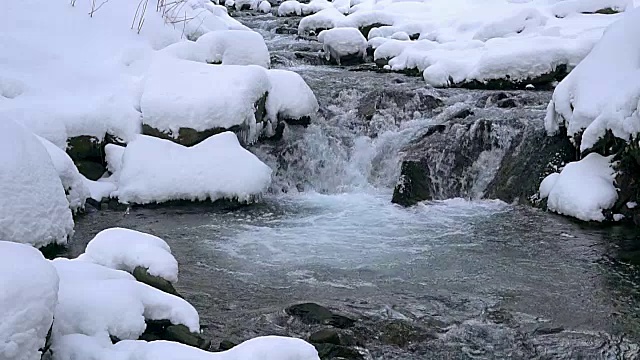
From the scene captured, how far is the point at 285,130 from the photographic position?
944 centimetres

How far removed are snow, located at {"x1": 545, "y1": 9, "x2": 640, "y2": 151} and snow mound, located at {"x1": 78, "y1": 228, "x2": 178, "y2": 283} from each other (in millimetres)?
4797

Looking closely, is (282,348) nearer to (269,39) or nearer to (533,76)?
(533,76)

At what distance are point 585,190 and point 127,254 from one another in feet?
15.9

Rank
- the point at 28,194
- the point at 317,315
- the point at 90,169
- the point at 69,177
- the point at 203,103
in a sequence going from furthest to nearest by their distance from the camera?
the point at 203,103, the point at 90,169, the point at 69,177, the point at 28,194, the point at 317,315

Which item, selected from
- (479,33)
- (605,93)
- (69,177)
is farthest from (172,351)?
→ (479,33)

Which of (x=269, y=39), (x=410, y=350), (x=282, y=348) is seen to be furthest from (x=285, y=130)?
(x=269, y=39)

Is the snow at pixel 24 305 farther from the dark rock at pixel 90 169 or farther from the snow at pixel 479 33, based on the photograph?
the snow at pixel 479 33

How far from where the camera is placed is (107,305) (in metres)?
3.68

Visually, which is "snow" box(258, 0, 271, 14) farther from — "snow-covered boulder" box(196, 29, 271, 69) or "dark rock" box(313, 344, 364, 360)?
"dark rock" box(313, 344, 364, 360)

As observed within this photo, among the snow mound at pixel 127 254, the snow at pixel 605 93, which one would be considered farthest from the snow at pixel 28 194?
the snow at pixel 605 93

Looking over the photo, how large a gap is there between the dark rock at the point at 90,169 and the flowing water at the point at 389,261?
77 centimetres

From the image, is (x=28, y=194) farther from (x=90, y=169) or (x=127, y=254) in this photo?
(x=90, y=169)

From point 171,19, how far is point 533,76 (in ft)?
19.3

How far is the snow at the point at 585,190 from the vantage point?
7258 millimetres
